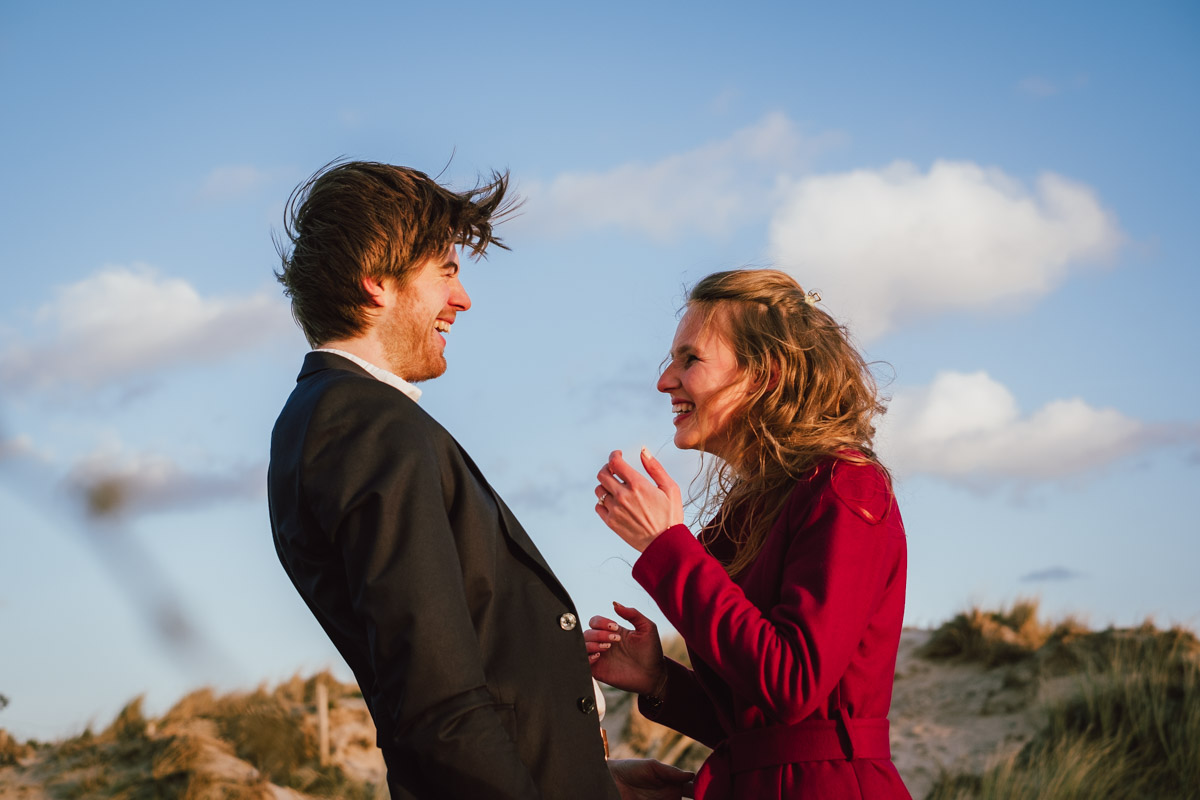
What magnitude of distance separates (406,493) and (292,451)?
1.20 feet

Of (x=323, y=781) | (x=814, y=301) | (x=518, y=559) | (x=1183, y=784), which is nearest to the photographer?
(x=518, y=559)

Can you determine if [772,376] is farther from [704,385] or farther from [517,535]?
[517,535]

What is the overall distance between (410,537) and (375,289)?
93 cm

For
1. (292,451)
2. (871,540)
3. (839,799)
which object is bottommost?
(839,799)

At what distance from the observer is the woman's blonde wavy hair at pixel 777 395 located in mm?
3176

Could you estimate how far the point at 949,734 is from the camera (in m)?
11.6

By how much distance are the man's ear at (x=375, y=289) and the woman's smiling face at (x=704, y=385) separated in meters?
0.98

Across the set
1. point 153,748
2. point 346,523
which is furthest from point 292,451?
point 153,748

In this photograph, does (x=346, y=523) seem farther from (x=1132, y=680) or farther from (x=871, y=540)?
(x=1132, y=680)

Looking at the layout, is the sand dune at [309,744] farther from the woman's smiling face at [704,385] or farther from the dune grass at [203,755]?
the woman's smiling face at [704,385]

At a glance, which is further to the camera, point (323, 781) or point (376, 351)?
point (323, 781)

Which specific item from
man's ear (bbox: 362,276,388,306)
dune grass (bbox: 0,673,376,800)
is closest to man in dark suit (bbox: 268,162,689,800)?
man's ear (bbox: 362,276,388,306)

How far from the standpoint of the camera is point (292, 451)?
2562 mm

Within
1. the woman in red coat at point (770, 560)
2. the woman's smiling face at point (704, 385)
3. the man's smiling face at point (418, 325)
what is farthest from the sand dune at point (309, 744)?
the man's smiling face at point (418, 325)
